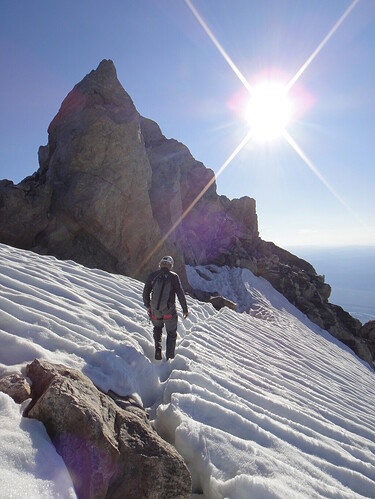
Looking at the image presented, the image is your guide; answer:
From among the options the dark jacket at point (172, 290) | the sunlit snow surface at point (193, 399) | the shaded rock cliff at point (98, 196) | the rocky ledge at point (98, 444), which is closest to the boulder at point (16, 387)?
the rocky ledge at point (98, 444)

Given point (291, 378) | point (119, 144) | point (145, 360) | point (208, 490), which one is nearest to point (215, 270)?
point (119, 144)

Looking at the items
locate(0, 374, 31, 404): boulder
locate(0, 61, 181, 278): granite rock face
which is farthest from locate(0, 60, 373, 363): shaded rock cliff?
locate(0, 374, 31, 404): boulder

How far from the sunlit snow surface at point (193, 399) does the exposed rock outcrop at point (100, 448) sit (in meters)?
0.16

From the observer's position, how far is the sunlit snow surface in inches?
122

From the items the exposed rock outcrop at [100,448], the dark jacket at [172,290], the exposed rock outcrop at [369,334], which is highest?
the exposed rock outcrop at [369,334]

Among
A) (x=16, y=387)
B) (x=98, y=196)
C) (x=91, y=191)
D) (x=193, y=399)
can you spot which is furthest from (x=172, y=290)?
(x=91, y=191)

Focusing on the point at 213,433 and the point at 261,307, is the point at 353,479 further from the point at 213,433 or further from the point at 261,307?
the point at 261,307

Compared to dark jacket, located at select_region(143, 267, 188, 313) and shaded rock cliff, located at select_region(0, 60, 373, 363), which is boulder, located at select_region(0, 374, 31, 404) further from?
shaded rock cliff, located at select_region(0, 60, 373, 363)

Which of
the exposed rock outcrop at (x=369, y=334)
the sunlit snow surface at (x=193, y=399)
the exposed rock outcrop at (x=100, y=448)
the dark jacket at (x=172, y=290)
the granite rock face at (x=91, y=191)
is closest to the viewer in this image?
the exposed rock outcrop at (x=100, y=448)

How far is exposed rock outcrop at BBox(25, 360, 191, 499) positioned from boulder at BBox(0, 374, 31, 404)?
88 mm

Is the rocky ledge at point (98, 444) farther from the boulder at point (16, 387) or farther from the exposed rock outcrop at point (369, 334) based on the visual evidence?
the exposed rock outcrop at point (369, 334)

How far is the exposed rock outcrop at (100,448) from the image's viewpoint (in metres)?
2.67

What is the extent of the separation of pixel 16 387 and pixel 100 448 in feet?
3.62

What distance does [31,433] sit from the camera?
8.72 ft
